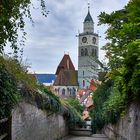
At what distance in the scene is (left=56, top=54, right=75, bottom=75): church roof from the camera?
154525 mm

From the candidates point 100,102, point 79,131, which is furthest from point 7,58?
point 79,131

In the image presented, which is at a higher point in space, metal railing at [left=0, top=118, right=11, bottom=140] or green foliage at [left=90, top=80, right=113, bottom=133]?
green foliage at [left=90, top=80, right=113, bottom=133]

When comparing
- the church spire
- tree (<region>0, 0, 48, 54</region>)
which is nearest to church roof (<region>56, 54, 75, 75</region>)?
the church spire

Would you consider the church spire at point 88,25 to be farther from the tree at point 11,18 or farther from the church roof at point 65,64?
the tree at point 11,18

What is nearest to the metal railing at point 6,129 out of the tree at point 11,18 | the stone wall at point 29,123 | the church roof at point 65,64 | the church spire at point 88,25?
the stone wall at point 29,123

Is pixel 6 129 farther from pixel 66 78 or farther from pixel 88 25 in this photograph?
pixel 88 25

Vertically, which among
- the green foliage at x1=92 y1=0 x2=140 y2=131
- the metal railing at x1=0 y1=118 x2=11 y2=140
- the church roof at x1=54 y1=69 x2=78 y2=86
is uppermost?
the church roof at x1=54 y1=69 x2=78 y2=86

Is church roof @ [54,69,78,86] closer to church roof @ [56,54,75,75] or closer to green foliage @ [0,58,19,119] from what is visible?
church roof @ [56,54,75,75]

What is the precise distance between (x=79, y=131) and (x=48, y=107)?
19964 mm

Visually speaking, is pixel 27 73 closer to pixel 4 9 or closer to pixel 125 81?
pixel 125 81

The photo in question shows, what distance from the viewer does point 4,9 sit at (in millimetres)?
7918

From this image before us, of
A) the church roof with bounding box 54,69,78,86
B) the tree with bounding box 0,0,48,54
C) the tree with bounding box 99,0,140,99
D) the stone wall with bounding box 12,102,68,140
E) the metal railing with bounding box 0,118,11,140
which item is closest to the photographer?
the tree with bounding box 0,0,48,54

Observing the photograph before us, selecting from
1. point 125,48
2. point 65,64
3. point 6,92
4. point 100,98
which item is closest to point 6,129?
point 6,92

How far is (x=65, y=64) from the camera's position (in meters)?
155
